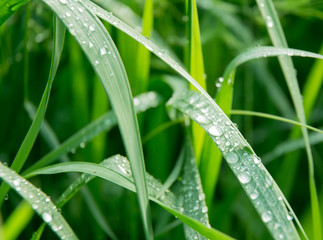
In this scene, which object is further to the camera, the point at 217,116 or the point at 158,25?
the point at 158,25

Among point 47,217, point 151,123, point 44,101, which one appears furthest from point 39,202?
Answer: point 151,123

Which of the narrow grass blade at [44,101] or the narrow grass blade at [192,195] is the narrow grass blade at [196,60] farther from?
the narrow grass blade at [44,101]

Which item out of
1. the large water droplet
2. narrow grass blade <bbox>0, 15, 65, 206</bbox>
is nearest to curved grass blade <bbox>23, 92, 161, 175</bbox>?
narrow grass blade <bbox>0, 15, 65, 206</bbox>

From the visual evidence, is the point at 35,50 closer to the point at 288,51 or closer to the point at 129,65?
the point at 129,65

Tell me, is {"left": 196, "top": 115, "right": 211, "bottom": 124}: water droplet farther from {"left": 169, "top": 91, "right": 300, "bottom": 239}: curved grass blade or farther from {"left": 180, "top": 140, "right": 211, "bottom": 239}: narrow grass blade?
{"left": 180, "top": 140, "right": 211, "bottom": 239}: narrow grass blade

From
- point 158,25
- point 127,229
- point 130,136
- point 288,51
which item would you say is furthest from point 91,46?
point 158,25

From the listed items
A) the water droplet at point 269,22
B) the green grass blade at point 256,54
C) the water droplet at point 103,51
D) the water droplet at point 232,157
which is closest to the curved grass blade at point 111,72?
the water droplet at point 103,51

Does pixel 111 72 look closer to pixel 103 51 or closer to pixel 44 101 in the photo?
pixel 103 51
